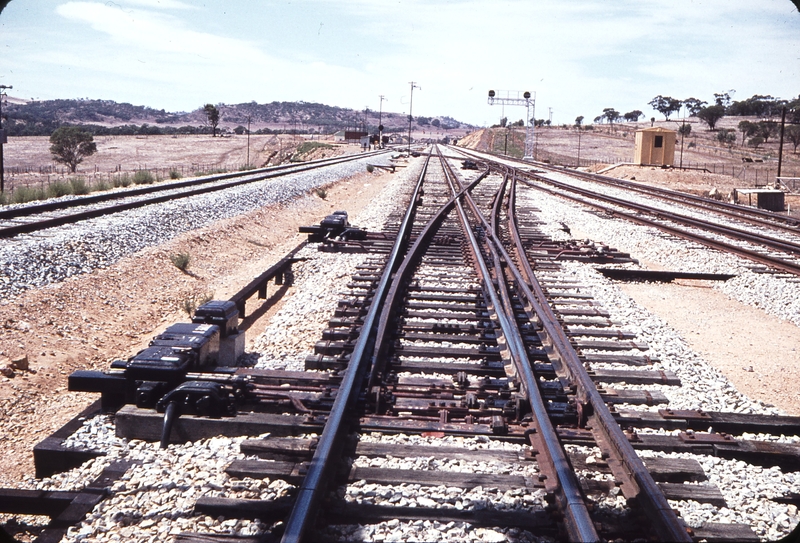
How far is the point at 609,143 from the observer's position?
374 feet

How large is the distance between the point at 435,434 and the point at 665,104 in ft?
553

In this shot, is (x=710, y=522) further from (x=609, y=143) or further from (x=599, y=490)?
(x=609, y=143)

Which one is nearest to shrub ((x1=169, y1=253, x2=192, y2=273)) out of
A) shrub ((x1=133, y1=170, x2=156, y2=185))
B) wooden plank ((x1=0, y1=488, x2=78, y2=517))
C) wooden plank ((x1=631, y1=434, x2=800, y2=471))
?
wooden plank ((x1=0, y1=488, x2=78, y2=517))

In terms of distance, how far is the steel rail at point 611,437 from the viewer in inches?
130

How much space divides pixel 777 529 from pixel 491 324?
3.67 metres

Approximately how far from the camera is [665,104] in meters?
157

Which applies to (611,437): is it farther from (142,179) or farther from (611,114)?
(611,114)

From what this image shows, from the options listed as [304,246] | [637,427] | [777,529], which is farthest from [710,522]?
[304,246]

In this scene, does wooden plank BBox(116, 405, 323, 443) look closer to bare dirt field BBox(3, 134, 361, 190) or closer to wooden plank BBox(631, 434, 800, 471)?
wooden plank BBox(631, 434, 800, 471)

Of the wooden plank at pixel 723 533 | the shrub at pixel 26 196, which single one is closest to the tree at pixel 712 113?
the shrub at pixel 26 196

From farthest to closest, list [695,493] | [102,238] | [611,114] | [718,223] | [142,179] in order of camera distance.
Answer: [611,114]
[142,179]
[718,223]
[102,238]
[695,493]

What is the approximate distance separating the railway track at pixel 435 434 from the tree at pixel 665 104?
536ft

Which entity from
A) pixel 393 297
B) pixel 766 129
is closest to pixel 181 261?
pixel 393 297

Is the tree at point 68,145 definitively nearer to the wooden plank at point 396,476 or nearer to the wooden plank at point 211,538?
the wooden plank at point 396,476
